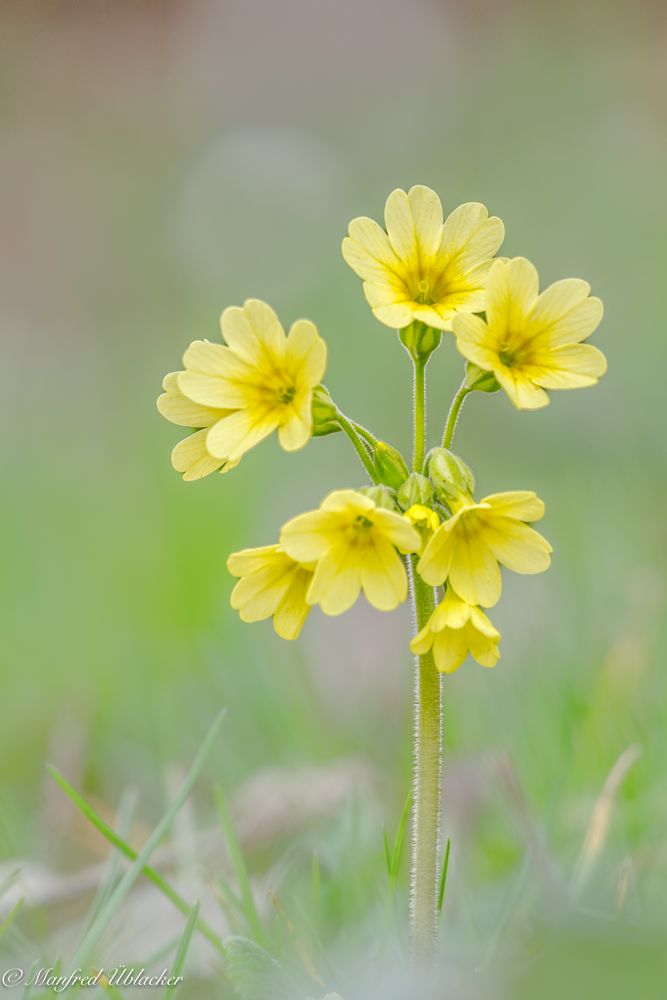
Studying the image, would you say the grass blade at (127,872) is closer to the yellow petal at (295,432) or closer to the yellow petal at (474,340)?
the yellow petal at (295,432)

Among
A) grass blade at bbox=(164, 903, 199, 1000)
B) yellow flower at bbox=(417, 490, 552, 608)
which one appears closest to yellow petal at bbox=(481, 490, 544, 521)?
yellow flower at bbox=(417, 490, 552, 608)

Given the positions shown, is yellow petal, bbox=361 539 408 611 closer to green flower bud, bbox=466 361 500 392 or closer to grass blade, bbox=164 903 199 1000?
green flower bud, bbox=466 361 500 392

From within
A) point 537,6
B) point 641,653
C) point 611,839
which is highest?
point 537,6

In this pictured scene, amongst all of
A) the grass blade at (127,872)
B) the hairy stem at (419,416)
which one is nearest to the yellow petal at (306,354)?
the hairy stem at (419,416)

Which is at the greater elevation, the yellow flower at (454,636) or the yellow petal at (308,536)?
the yellow petal at (308,536)

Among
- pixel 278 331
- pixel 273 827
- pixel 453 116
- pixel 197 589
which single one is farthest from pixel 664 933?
pixel 453 116

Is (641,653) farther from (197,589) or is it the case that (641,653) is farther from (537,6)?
(537,6)

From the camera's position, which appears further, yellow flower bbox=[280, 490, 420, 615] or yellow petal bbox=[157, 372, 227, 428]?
yellow petal bbox=[157, 372, 227, 428]
